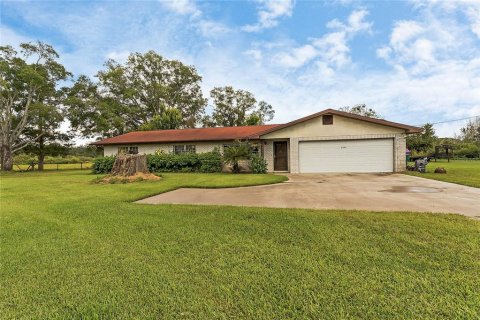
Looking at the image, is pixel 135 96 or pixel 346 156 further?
pixel 135 96

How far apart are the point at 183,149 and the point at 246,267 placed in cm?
1701

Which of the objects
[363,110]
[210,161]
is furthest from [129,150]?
[363,110]

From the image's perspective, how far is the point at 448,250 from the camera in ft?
10.3

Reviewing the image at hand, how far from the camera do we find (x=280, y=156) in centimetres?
1686

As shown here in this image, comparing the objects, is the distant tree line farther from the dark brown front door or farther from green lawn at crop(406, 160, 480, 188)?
green lawn at crop(406, 160, 480, 188)

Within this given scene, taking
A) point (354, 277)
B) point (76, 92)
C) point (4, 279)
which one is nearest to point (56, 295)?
point (4, 279)

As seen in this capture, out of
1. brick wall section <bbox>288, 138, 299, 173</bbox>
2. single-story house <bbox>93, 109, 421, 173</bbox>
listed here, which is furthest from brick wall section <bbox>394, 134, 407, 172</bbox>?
brick wall section <bbox>288, 138, 299, 173</bbox>

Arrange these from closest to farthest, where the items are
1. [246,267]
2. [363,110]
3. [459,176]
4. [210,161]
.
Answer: [246,267] → [459,176] → [210,161] → [363,110]

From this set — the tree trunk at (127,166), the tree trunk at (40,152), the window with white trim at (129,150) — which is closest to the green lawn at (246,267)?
the tree trunk at (127,166)

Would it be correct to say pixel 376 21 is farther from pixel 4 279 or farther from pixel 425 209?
pixel 4 279

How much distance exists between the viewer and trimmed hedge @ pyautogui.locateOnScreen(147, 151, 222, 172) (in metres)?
16.6

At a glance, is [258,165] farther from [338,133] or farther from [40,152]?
[40,152]

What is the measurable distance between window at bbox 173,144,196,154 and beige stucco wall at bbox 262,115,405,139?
21.6 ft

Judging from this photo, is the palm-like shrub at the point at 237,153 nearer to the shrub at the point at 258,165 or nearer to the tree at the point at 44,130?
the shrub at the point at 258,165
